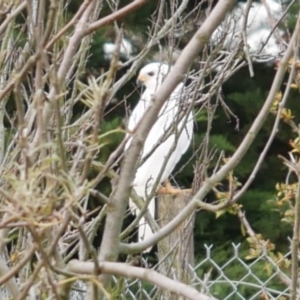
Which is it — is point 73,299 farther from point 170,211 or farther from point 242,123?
point 242,123

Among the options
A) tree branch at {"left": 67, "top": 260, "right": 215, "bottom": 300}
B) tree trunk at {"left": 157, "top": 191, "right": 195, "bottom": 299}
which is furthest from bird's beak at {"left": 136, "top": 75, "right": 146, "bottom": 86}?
tree branch at {"left": 67, "top": 260, "right": 215, "bottom": 300}

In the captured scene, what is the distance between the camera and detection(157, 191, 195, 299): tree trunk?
79.7 inches

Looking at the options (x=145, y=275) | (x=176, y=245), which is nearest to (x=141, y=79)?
(x=176, y=245)

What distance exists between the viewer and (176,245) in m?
2.02

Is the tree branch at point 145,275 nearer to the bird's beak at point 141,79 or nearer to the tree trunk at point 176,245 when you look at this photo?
the tree trunk at point 176,245

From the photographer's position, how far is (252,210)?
20.4 ft

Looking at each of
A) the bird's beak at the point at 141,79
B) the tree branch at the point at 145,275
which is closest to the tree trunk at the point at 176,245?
the tree branch at the point at 145,275

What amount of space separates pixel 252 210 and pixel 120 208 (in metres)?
5.15

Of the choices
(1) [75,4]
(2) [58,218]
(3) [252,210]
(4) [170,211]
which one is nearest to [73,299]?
(4) [170,211]

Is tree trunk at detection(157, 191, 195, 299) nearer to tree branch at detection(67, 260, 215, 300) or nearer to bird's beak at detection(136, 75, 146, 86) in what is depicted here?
tree branch at detection(67, 260, 215, 300)

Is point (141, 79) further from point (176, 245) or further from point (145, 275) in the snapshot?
point (145, 275)

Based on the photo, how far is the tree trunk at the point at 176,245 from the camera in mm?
2023

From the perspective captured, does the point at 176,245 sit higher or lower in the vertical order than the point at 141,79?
lower

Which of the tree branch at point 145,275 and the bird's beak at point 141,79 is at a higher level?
the bird's beak at point 141,79
